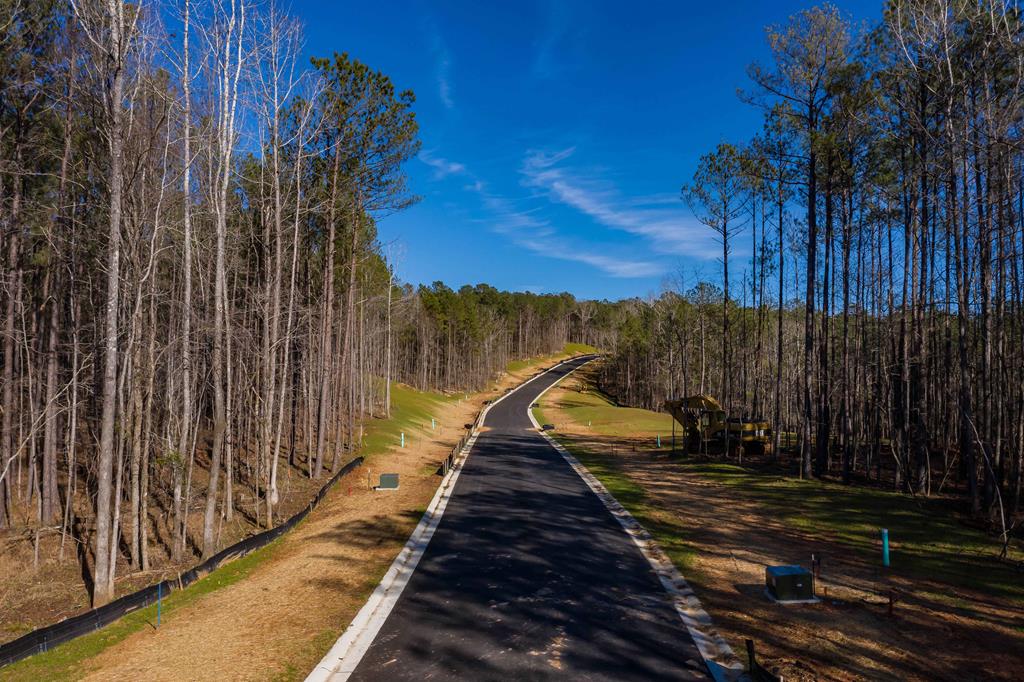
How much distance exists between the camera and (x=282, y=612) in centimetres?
939

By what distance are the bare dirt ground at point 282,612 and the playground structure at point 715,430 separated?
17.6 metres

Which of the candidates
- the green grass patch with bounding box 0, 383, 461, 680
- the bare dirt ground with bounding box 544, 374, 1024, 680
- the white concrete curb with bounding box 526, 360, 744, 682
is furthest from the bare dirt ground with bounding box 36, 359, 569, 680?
the bare dirt ground with bounding box 544, 374, 1024, 680

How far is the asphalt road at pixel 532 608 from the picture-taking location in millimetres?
7238

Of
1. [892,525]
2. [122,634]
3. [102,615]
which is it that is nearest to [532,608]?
[122,634]

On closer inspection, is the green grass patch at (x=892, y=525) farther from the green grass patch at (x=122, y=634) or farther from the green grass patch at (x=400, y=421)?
the green grass patch at (x=400, y=421)

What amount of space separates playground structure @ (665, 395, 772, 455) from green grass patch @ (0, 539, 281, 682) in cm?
2313

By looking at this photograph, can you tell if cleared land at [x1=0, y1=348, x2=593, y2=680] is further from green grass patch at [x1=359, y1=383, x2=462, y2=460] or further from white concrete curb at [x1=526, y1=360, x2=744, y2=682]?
green grass patch at [x1=359, y1=383, x2=462, y2=460]

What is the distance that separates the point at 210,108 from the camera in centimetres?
1507

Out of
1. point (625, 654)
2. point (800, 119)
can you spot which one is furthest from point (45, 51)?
point (800, 119)

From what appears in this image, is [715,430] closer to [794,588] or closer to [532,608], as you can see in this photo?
[794,588]

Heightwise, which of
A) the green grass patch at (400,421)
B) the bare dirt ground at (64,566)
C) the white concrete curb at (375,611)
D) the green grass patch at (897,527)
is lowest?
the bare dirt ground at (64,566)

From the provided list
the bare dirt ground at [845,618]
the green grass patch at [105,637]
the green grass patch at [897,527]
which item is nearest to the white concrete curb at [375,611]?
the green grass patch at [105,637]

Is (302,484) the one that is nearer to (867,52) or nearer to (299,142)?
(299,142)

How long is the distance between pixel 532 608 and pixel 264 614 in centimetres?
470
